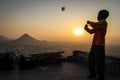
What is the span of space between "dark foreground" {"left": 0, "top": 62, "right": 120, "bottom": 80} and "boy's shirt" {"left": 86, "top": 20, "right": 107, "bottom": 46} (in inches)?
45.7

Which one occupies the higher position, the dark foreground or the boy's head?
the boy's head

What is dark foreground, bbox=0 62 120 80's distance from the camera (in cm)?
654

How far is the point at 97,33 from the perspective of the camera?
19.7 ft

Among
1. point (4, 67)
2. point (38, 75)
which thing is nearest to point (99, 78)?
point (38, 75)

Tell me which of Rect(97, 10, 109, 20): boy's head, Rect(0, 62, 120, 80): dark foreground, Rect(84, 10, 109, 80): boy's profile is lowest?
Rect(0, 62, 120, 80): dark foreground

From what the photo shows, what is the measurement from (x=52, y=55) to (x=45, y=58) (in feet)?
1.01

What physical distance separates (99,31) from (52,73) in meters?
2.15

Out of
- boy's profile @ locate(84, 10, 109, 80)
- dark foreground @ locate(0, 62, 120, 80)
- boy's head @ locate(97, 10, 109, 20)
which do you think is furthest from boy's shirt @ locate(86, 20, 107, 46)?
dark foreground @ locate(0, 62, 120, 80)

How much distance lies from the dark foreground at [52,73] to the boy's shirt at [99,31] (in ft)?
3.81

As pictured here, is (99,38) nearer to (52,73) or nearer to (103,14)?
(103,14)

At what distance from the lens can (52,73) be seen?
280 inches

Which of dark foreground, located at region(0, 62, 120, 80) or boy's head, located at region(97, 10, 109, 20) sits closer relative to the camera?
boy's head, located at region(97, 10, 109, 20)

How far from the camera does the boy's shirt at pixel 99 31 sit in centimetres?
589

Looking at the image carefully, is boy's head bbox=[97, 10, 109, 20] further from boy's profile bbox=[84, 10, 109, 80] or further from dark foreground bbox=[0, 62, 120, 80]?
dark foreground bbox=[0, 62, 120, 80]
